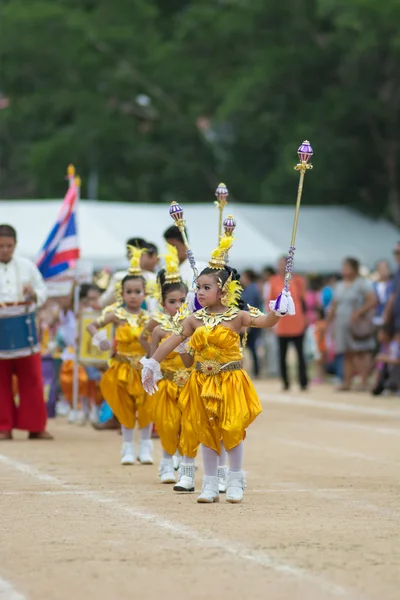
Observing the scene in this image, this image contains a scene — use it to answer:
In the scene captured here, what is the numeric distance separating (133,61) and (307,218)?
40.6 feet

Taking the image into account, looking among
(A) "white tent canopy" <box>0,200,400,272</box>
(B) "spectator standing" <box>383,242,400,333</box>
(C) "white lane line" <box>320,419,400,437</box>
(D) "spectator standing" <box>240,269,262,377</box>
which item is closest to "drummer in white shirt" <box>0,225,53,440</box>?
(C) "white lane line" <box>320,419,400,437</box>

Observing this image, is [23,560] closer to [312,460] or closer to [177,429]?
[177,429]

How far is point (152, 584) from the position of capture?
22.4 ft

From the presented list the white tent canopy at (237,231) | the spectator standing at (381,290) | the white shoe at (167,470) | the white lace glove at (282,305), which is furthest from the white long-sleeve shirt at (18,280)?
the white tent canopy at (237,231)

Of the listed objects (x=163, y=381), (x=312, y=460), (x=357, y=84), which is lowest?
(x=312, y=460)

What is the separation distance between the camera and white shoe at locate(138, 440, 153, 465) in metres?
12.5

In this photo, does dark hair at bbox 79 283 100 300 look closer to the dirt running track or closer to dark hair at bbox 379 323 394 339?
the dirt running track

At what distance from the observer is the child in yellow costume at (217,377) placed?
987 cm

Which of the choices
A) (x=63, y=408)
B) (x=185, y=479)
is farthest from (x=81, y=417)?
(x=185, y=479)

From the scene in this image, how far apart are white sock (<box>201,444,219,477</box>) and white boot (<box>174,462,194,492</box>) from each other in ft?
1.61

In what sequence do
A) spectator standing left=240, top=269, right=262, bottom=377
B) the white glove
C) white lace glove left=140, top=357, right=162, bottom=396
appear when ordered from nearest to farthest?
white lace glove left=140, top=357, right=162, bottom=396, the white glove, spectator standing left=240, top=269, right=262, bottom=377

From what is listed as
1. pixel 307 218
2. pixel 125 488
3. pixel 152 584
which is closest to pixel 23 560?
pixel 152 584

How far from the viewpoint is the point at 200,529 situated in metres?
8.51

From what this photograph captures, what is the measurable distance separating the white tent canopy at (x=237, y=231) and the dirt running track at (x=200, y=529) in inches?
548
